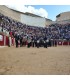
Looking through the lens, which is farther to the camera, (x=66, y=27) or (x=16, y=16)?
(x=16, y=16)

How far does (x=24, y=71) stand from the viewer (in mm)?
5504

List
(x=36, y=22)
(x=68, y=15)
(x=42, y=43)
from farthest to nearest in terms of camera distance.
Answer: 1. (x=68, y=15)
2. (x=36, y=22)
3. (x=42, y=43)

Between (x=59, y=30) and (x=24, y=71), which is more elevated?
(x=59, y=30)

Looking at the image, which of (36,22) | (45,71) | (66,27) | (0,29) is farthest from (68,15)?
(45,71)

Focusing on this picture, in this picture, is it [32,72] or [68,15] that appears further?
[68,15]

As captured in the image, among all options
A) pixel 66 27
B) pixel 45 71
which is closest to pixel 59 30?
pixel 66 27

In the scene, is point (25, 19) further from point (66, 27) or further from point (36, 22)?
point (66, 27)
